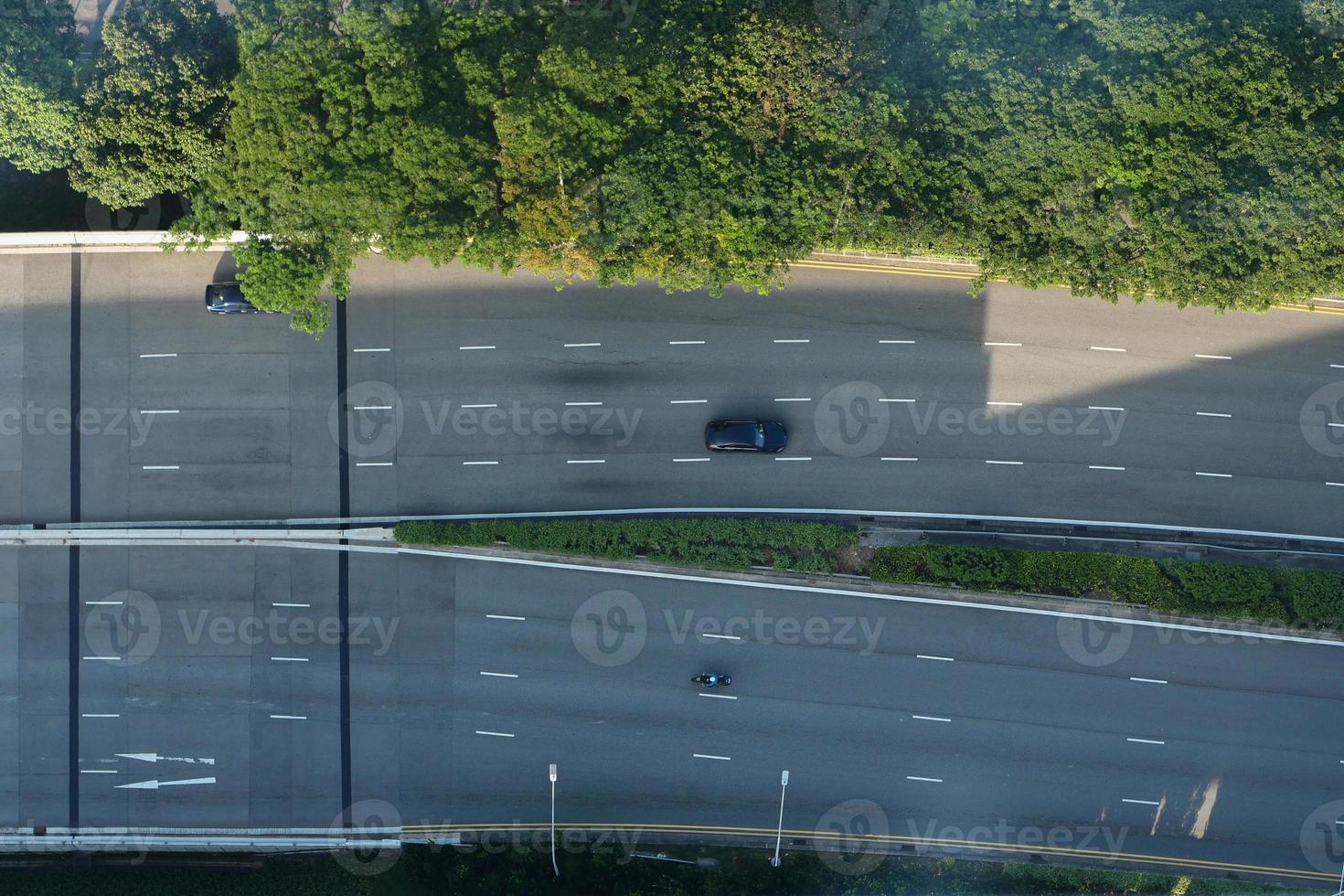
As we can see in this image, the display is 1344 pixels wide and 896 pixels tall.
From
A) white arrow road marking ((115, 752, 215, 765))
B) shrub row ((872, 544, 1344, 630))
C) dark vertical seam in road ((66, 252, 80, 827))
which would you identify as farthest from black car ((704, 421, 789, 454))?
dark vertical seam in road ((66, 252, 80, 827))

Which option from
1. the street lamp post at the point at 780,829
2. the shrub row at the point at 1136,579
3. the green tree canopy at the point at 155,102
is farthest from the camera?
the street lamp post at the point at 780,829

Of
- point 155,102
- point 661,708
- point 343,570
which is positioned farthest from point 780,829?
point 155,102

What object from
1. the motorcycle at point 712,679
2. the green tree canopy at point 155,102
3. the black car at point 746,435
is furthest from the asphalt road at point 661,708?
the green tree canopy at point 155,102

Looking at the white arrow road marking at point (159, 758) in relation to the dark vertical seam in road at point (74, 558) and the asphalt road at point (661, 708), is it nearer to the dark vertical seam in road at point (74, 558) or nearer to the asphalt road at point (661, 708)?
the asphalt road at point (661, 708)

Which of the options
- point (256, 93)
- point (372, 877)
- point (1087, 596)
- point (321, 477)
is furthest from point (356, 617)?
point (1087, 596)

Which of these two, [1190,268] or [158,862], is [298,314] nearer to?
[158,862]

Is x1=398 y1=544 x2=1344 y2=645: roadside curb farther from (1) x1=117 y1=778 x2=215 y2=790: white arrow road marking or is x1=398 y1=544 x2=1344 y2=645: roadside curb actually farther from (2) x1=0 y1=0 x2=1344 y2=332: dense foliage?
(1) x1=117 y1=778 x2=215 y2=790: white arrow road marking
